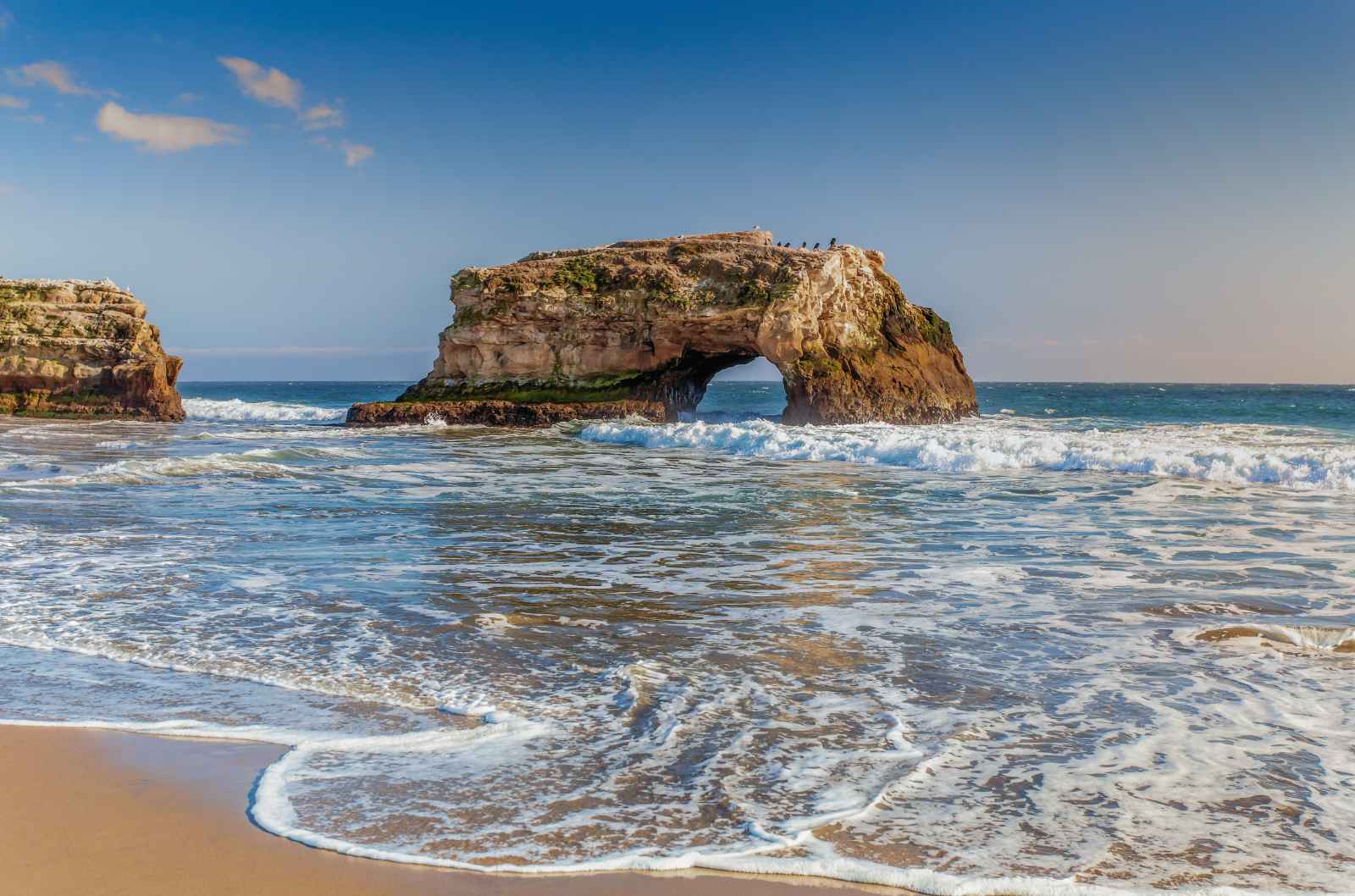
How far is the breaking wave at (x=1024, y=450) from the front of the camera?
53.4ft

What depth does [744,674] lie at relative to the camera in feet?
17.4

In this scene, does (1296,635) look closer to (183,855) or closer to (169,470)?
(183,855)

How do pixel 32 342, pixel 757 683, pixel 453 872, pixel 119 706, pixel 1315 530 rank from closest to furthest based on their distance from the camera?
1. pixel 453 872
2. pixel 119 706
3. pixel 757 683
4. pixel 1315 530
5. pixel 32 342

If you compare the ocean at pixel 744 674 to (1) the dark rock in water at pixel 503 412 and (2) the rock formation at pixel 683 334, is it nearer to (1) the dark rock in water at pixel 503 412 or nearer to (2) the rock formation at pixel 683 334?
(2) the rock formation at pixel 683 334

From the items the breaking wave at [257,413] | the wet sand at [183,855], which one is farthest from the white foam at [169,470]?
the breaking wave at [257,413]

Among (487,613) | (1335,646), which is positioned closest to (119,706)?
(487,613)

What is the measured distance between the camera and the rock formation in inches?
1234

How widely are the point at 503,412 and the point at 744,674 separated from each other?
95.1 feet

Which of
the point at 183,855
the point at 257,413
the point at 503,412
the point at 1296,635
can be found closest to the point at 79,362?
the point at 257,413

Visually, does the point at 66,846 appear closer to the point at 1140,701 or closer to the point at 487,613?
the point at 487,613

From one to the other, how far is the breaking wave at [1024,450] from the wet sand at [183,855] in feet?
51.6

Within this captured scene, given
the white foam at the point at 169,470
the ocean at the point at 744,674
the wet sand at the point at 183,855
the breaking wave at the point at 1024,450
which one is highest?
the breaking wave at the point at 1024,450

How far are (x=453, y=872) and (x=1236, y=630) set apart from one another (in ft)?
17.8

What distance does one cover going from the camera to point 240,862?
3.18 m
